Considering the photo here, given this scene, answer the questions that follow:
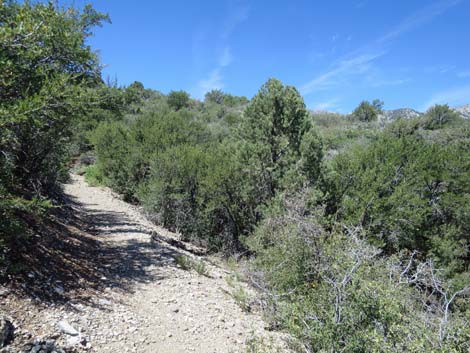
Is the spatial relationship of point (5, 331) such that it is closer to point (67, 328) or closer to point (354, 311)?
point (67, 328)

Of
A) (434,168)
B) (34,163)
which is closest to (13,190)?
(34,163)

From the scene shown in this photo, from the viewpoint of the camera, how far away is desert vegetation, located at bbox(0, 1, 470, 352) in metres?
3.66

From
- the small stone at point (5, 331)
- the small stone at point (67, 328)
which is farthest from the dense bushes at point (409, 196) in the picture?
the small stone at point (5, 331)

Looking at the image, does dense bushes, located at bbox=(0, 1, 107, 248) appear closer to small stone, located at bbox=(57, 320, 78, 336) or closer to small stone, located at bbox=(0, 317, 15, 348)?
small stone, located at bbox=(0, 317, 15, 348)

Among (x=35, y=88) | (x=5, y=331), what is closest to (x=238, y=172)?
(x=35, y=88)

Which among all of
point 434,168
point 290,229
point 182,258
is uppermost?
point 434,168

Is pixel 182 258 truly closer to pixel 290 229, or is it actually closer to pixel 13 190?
pixel 290 229

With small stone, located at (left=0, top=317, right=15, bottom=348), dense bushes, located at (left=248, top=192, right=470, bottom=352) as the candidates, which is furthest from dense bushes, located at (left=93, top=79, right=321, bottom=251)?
small stone, located at (left=0, top=317, right=15, bottom=348)

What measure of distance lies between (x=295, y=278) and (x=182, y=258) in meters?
3.21

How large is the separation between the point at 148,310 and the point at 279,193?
577 centimetres

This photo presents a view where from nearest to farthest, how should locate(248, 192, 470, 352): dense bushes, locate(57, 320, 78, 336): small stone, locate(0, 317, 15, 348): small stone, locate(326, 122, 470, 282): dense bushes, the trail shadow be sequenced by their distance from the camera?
1. locate(248, 192, 470, 352): dense bushes
2. locate(0, 317, 15, 348): small stone
3. locate(57, 320, 78, 336): small stone
4. the trail shadow
5. locate(326, 122, 470, 282): dense bushes

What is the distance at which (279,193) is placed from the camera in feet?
32.5

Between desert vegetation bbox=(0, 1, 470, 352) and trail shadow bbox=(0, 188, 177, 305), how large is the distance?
0.49 metres

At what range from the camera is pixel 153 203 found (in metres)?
12.8
